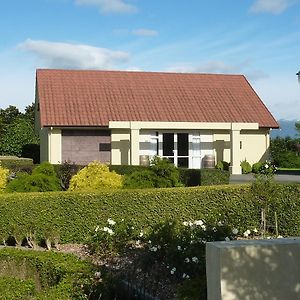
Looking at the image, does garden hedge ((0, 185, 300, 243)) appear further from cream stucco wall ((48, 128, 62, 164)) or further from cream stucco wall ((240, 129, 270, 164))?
cream stucco wall ((240, 129, 270, 164))

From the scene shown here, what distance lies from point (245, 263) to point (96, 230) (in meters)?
5.46

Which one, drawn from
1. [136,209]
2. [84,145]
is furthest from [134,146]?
[136,209]

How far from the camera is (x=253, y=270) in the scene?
234 inches

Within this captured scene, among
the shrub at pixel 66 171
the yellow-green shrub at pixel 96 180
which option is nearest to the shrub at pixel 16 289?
the yellow-green shrub at pixel 96 180

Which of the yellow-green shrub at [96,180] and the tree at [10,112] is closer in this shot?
the yellow-green shrub at [96,180]

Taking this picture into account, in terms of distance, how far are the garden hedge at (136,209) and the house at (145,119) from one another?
16835mm

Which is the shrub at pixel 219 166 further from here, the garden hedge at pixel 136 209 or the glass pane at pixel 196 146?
the garden hedge at pixel 136 209

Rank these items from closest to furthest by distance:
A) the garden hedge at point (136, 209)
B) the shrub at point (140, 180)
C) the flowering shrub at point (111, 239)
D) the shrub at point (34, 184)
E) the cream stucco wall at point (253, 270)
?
the cream stucco wall at point (253, 270)
the flowering shrub at point (111, 239)
the garden hedge at point (136, 209)
the shrub at point (34, 184)
the shrub at point (140, 180)

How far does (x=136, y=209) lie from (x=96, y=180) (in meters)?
2.84

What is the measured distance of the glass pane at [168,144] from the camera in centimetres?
3116

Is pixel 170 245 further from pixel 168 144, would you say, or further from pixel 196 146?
pixel 196 146

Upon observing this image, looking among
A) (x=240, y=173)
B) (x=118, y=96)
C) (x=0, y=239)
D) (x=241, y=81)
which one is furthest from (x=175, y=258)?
(x=241, y=81)

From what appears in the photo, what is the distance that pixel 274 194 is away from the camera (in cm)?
1201

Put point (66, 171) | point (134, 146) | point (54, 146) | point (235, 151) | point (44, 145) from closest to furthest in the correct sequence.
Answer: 1. point (66, 171)
2. point (134, 146)
3. point (54, 146)
4. point (235, 151)
5. point (44, 145)
